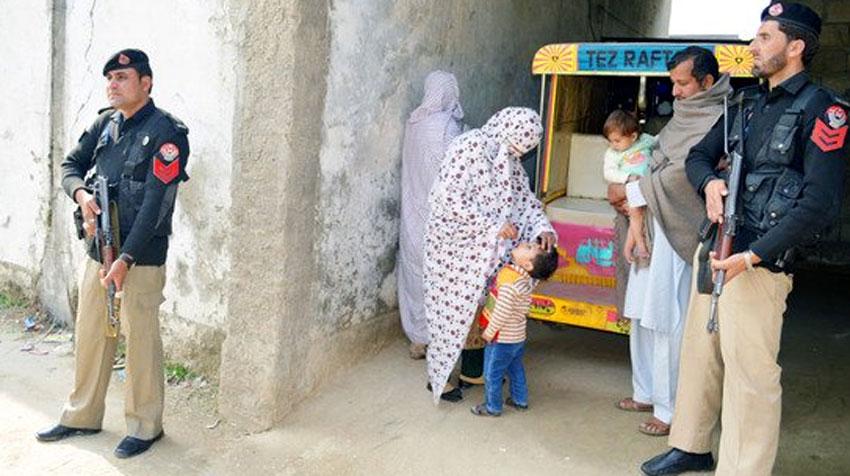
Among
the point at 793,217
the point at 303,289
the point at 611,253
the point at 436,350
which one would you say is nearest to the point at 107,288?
the point at 303,289

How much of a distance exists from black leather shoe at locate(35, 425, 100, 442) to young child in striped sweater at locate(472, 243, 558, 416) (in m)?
2.06

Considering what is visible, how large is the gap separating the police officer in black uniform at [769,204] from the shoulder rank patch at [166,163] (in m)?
2.35

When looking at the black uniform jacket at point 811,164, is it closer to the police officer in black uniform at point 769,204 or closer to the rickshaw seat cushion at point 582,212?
the police officer in black uniform at point 769,204

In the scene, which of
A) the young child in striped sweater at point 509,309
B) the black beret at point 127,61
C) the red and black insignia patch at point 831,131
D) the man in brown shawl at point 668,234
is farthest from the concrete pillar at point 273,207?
the red and black insignia patch at point 831,131

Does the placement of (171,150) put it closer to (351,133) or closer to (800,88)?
(351,133)

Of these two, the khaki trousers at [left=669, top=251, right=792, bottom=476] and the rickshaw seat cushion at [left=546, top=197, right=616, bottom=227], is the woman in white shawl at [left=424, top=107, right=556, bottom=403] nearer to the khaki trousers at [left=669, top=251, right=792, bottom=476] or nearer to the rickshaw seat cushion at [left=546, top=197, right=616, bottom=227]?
the rickshaw seat cushion at [left=546, top=197, right=616, bottom=227]

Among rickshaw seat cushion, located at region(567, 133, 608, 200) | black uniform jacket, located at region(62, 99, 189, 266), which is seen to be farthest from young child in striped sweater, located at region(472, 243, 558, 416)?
black uniform jacket, located at region(62, 99, 189, 266)

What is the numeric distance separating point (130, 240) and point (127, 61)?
0.84m

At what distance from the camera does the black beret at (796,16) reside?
309 cm

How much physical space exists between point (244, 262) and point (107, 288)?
0.65 metres

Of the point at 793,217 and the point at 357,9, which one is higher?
the point at 357,9

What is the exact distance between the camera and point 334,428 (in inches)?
164

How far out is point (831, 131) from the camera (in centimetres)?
298

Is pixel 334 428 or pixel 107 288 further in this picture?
pixel 334 428
